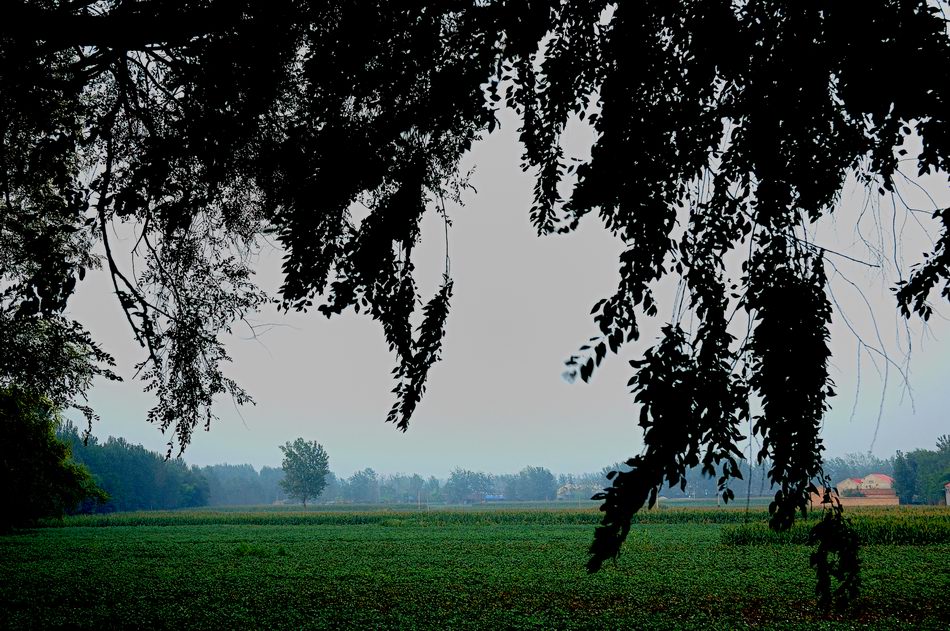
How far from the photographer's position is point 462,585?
47.1ft

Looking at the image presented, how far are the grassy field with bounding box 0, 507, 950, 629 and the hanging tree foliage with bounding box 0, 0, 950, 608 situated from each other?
5.12 metres

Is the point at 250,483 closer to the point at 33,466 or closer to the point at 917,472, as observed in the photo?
the point at 917,472

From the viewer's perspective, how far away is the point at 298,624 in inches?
396

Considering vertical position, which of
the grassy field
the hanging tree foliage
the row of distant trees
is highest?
the hanging tree foliage

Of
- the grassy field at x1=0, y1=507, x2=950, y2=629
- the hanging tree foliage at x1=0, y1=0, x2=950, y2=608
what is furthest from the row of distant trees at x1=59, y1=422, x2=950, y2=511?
the hanging tree foliage at x1=0, y1=0, x2=950, y2=608

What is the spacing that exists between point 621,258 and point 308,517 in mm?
54726

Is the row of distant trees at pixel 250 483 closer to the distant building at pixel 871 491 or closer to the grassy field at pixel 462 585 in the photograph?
the distant building at pixel 871 491

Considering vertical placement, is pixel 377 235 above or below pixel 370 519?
above

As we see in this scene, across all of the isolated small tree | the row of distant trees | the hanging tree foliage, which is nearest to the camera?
the hanging tree foliage

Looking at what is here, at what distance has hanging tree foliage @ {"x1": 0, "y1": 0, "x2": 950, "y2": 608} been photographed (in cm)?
278

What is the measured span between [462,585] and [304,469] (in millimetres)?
99154

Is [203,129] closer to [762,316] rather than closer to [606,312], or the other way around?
[606,312]

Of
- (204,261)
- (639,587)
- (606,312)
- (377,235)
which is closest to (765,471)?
(606,312)

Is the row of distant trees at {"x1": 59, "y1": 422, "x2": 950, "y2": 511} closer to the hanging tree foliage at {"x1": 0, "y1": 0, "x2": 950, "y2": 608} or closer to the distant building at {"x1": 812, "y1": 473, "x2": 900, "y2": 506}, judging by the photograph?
the distant building at {"x1": 812, "y1": 473, "x2": 900, "y2": 506}
